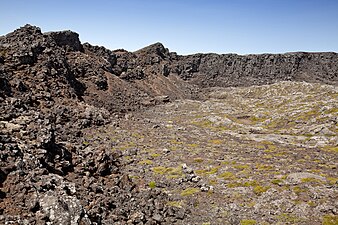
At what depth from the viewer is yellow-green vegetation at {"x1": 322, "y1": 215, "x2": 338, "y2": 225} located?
31.1 m

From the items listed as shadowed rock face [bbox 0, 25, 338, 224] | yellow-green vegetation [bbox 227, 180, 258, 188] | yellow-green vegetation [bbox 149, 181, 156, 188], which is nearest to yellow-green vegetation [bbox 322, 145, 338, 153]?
yellow-green vegetation [bbox 227, 180, 258, 188]

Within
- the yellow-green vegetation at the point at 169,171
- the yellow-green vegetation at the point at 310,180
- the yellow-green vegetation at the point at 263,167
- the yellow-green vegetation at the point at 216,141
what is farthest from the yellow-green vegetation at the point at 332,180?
the yellow-green vegetation at the point at 216,141

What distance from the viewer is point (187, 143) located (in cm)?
6962

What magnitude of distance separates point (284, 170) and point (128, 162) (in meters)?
26.8

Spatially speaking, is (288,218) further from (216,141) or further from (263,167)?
(216,141)

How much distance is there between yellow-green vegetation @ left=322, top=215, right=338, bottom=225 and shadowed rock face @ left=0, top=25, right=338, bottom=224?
15260 mm

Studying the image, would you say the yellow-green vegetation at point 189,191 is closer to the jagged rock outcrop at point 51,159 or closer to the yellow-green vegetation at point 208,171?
the jagged rock outcrop at point 51,159

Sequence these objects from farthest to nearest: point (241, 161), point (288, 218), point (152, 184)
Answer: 1. point (241, 161)
2. point (152, 184)
3. point (288, 218)

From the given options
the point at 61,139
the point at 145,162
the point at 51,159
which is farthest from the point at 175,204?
the point at 61,139

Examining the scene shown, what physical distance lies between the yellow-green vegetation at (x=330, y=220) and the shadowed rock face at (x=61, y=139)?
50.1ft

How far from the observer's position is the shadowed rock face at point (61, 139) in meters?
25.5

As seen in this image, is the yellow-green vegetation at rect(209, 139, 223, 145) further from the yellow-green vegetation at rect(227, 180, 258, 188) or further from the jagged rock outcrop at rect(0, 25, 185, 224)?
the yellow-green vegetation at rect(227, 180, 258, 188)

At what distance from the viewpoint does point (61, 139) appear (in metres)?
56.2

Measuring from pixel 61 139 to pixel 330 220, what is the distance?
45.3m
